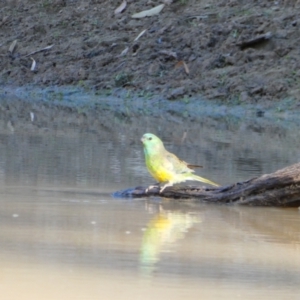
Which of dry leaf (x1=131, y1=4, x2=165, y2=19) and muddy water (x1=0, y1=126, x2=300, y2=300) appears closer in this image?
muddy water (x1=0, y1=126, x2=300, y2=300)

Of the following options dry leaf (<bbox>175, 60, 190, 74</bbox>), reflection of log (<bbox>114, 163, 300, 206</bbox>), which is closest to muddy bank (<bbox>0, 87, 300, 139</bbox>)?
dry leaf (<bbox>175, 60, 190, 74</bbox>)

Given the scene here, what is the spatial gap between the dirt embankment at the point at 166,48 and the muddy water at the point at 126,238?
822 cm

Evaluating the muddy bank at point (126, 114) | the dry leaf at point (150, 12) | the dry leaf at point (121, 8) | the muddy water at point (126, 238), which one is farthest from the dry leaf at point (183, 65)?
the muddy water at point (126, 238)

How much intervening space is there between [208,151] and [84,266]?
6295 mm

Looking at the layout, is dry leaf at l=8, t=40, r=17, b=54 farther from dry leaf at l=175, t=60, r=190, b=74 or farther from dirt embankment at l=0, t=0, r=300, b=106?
dry leaf at l=175, t=60, r=190, b=74

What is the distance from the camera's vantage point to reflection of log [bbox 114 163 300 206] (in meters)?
7.63

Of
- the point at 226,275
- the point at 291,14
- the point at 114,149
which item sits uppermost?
the point at 291,14

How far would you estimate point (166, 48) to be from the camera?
68.6 ft

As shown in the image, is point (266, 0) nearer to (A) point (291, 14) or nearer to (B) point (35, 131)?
(A) point (291, 14)

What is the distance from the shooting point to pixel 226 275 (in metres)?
5.35

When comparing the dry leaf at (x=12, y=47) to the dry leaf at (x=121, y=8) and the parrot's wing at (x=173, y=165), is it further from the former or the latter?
the parrot's wing at (x=173, y=165)

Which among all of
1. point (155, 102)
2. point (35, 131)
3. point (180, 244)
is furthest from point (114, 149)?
point (155, 102)

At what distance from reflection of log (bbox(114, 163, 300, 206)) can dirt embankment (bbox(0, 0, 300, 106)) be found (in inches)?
380

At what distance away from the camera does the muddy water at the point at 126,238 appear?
16.4 ft
